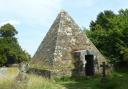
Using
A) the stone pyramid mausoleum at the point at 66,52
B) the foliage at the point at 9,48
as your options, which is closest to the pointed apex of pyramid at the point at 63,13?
the stone pyramid mausoleum at the point at 66,52

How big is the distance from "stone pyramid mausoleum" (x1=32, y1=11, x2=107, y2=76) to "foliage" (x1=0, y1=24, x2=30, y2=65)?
113ft

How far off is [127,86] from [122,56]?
12538 millimetres

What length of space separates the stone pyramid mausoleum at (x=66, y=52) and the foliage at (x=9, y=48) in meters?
34.3

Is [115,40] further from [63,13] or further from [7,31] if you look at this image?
[7,31]

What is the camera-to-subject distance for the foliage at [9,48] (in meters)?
59.7

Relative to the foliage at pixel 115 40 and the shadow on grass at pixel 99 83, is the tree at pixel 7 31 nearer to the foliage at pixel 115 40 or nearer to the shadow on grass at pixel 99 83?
the foliage at pixel 115 40

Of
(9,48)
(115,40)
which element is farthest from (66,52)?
(9,48)

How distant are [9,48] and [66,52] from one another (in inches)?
1527

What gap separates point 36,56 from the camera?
24781 millimetres

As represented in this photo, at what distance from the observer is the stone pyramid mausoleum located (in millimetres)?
22062

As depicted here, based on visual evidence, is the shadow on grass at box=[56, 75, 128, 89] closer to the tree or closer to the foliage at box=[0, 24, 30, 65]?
the foliage at box=[0, 24, 30, 65]

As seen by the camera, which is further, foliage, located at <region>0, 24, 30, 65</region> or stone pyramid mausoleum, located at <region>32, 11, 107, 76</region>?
foliage, located at <region>0, 24, 30, 65</region>

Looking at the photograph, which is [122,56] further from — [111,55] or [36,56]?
[36,56]

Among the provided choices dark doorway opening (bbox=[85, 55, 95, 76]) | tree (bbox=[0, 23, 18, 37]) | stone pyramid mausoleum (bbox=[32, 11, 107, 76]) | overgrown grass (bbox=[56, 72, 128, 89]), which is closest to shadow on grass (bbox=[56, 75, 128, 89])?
overgrown grass (bbox=[56, 72, 128, 89])
